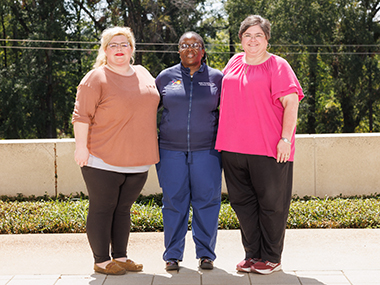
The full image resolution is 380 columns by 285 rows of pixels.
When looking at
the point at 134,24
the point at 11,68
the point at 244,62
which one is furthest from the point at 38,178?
the point at 11,68

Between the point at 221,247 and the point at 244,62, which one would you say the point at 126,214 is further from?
the point at 244,62

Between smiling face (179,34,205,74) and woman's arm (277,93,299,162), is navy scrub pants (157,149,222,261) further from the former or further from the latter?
smiling face (179,34,205,74)

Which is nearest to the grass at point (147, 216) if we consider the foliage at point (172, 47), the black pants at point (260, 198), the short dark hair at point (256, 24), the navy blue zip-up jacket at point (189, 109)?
the black pants at point (260, 198)

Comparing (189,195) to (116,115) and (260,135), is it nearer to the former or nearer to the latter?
(260,135)

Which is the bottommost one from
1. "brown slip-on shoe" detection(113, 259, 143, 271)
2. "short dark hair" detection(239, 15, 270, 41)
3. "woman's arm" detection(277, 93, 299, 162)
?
"brown slip-on shoe" detection(113, 259, 143, 271)

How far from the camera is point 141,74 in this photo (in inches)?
144

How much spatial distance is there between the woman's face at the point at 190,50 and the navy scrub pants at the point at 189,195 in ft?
2.42

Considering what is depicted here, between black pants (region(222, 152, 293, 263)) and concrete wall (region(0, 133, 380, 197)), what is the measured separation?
9.93ft

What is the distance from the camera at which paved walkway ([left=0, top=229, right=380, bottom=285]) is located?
11.4 ft

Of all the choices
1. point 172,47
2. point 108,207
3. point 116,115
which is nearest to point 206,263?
point 108,207

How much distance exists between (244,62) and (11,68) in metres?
29.6

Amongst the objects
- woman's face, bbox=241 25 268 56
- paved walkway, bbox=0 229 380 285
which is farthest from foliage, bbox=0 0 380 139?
woman's face, bbox=241 25 268 56

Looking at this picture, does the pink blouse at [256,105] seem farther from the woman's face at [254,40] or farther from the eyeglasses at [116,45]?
the eyeglasses at [116,45]

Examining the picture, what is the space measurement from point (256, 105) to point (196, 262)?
1467mm
